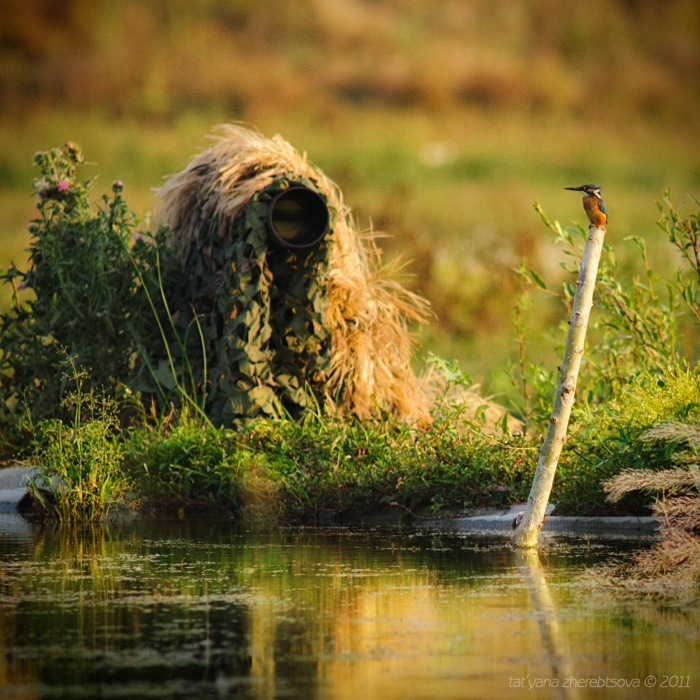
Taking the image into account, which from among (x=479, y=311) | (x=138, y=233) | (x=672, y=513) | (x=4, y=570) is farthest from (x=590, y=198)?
(x=479, y=311)

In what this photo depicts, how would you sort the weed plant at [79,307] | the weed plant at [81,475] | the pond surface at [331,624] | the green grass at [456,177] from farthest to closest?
the green grass at [456,177]
the weed plant at [79,307]
the weed plant at [81,475]
the pond surface at [331,624]

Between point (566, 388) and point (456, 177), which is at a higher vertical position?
point (456, 177)

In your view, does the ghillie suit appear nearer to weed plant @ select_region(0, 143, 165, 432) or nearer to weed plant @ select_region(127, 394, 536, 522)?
weed plant @ select_region(0, 143, 165, 432)

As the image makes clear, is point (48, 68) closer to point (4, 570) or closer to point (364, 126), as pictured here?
point (364, 126)

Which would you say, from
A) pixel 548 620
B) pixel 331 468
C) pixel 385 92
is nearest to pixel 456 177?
pixel 385 92

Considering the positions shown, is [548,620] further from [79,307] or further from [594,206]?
[79,307]

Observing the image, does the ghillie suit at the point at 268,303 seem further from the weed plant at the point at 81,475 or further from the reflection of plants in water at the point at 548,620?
the reflection of plants in water at the point at 548,620

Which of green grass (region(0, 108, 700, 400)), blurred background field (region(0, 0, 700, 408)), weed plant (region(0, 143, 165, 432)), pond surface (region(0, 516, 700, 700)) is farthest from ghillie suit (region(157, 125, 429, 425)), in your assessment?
blurred background field (region(0, 0, 700, 408))

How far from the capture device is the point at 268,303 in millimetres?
9312

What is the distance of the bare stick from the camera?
676cm

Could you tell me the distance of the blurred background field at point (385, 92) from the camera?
3278 centimetres

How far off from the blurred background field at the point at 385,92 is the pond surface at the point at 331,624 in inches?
797

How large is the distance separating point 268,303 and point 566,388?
2.94m

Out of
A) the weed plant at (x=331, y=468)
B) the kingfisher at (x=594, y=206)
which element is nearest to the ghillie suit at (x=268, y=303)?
the weed plant at (x=331, y=468)
